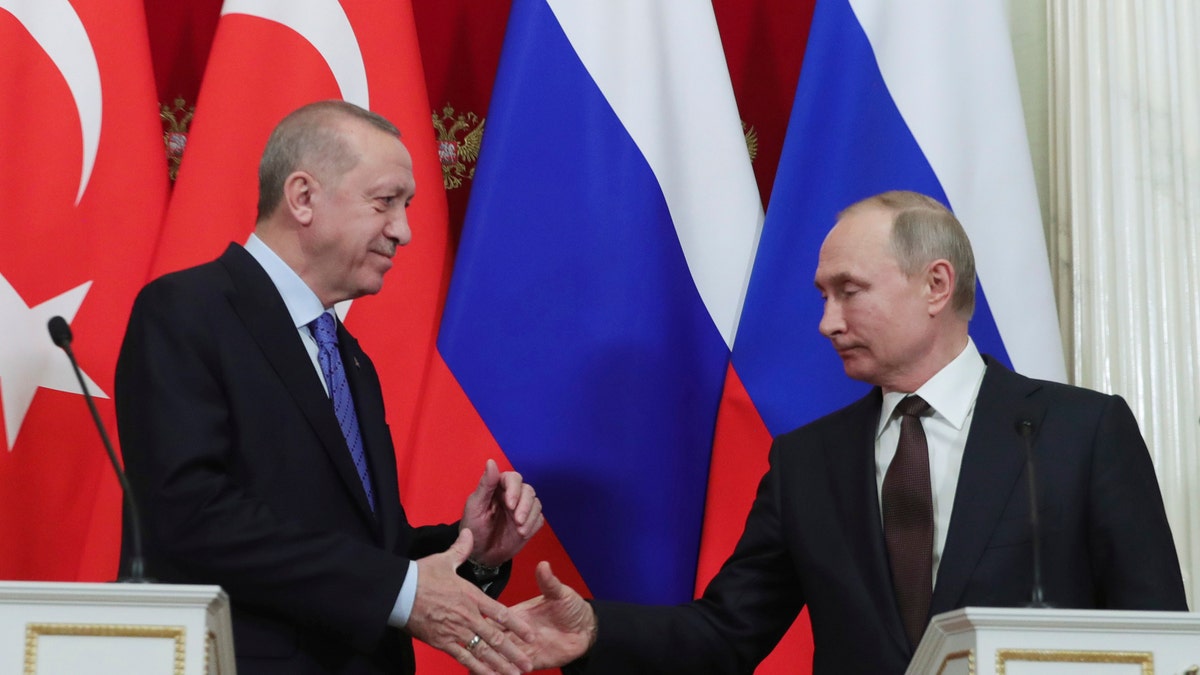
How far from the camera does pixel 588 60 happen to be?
3.47 metres

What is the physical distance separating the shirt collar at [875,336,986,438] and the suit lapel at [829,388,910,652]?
0.04 meters

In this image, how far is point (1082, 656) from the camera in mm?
1734

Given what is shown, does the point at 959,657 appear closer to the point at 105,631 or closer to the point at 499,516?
the point at 105,631

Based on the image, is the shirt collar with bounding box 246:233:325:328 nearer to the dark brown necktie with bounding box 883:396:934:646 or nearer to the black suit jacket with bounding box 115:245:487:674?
the black suit jacket with bounding box 115:245:487:674

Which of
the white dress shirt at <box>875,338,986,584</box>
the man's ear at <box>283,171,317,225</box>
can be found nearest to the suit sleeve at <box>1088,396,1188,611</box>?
the white dress shirt at <box>875,338,986,584</box>

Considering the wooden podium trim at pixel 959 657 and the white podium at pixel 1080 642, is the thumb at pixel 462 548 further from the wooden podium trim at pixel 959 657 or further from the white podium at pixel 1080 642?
the white podium at pixel 1080 642

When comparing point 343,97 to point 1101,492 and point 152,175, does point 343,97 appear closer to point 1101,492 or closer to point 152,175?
point 152,175

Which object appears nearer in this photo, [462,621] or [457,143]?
[462,621]

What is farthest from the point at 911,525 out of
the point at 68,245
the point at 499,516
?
the point at 68,245

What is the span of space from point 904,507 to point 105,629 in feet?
4.58

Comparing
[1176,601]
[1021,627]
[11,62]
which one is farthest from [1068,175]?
[11,62]

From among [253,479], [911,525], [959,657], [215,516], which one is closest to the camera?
[959,657]

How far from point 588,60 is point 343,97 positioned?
568 mm

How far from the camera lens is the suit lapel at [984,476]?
245 cm
